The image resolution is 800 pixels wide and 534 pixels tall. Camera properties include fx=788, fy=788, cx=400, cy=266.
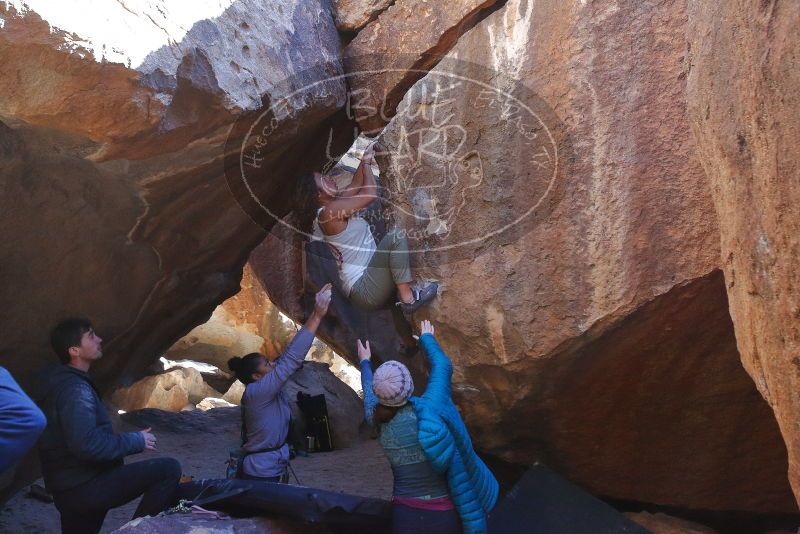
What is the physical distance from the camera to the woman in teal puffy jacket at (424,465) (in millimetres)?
3109

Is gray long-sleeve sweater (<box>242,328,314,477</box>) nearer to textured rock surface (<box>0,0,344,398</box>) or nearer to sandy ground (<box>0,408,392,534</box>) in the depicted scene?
textured rock surface (<box>0,0,344,398</box>)

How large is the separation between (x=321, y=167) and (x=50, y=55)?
289cm

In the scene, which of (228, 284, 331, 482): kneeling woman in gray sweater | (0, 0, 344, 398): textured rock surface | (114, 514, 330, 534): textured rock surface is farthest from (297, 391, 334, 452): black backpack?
(114, 514, 330, 534): textured rock surface

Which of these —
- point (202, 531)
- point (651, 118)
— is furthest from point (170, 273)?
point (651, 118)

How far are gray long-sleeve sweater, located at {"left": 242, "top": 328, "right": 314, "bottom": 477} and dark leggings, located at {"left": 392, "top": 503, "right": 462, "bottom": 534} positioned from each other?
92cm

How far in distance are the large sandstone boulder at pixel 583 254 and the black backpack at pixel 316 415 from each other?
251cm

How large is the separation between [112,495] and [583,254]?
2.34 metres

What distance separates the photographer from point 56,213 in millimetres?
3963

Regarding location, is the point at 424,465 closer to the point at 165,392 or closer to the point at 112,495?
the point at 112,495

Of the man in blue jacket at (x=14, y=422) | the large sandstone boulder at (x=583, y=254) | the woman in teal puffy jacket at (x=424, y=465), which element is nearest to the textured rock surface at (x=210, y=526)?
the woman in teal puffy jacket at (x=424, y=465)

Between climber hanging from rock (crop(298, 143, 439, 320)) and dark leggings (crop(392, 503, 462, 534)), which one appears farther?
climber hanging from rock (crop(298, 143, 439, 320))

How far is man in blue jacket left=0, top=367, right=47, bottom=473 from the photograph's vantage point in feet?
6.93

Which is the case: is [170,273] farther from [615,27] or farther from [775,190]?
[775,190]

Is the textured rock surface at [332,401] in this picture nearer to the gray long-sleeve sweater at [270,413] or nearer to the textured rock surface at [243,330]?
the textured rock surface at [243,330]
